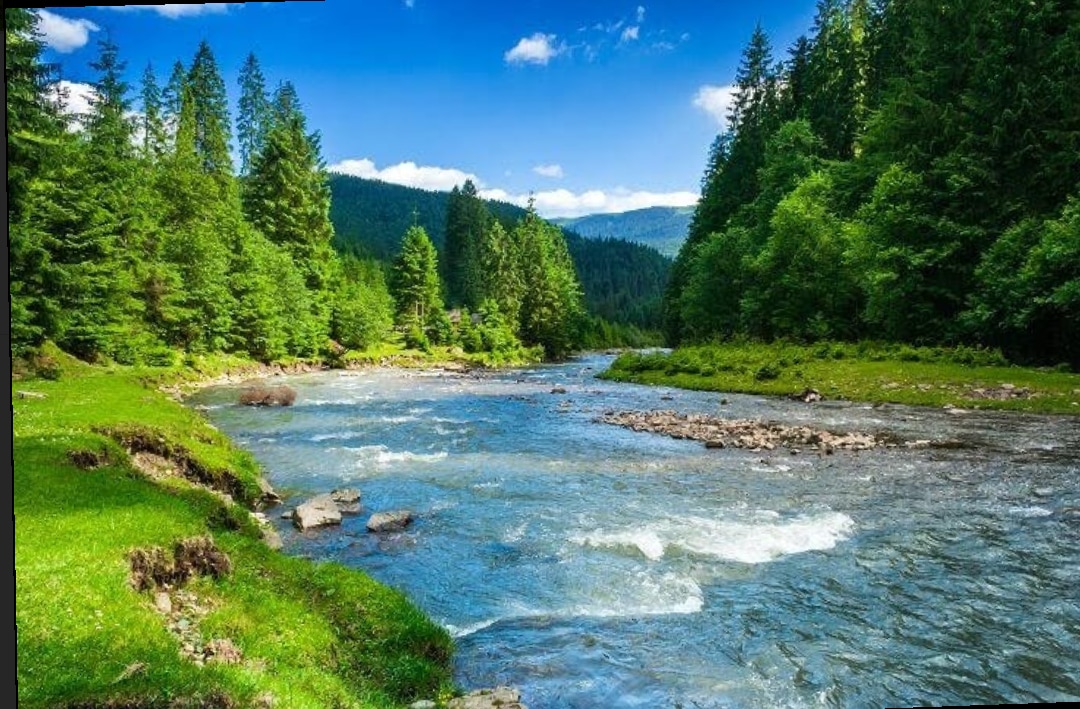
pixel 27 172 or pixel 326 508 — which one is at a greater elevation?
pixel 27 172

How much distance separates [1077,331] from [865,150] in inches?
1085

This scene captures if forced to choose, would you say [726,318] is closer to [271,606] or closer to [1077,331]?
[1077,331]

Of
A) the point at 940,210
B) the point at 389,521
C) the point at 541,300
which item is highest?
the point at 940,210

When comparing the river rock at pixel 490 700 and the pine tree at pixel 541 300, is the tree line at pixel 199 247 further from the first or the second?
the river rock at pixel 490 700

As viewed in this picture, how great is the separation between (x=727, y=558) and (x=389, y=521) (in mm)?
7169

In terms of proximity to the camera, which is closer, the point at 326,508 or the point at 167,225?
the point at 326,508

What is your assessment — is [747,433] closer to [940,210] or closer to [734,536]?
[734,536]

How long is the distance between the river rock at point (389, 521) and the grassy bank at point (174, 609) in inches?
90.7

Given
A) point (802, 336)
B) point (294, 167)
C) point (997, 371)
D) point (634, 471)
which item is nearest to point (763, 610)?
point (634, 471)

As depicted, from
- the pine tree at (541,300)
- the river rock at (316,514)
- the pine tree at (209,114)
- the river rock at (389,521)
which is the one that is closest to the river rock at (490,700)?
the river rock at (389,521)

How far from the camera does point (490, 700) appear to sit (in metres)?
7.88

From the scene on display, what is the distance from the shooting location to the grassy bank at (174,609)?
6.44 m

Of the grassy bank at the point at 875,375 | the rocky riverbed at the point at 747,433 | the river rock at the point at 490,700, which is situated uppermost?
the grassy bank at the point at 875,375

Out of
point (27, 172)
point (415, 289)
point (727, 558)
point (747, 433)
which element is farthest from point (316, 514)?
point (415, 289)
